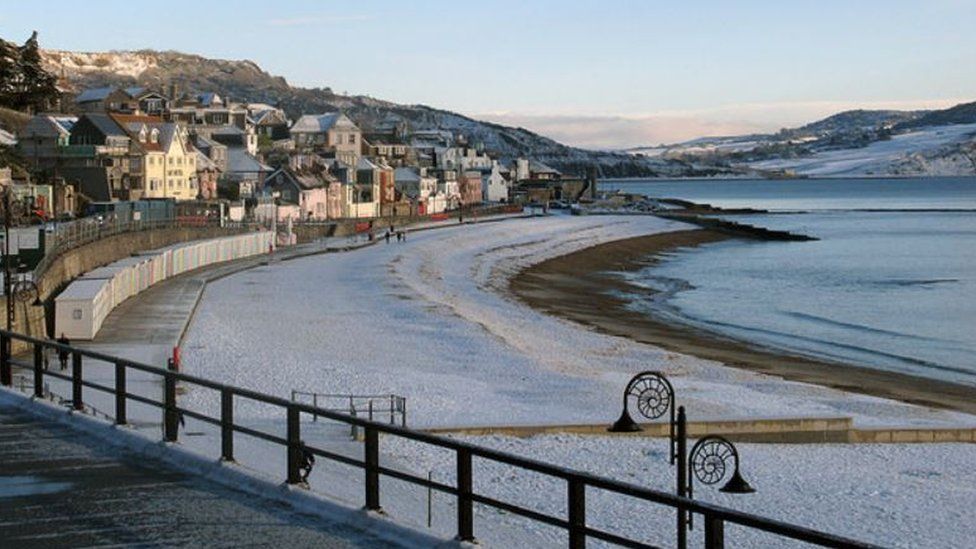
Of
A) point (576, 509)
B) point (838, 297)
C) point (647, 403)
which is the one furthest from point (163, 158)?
point (576, 509)

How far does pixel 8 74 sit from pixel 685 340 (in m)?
79.0

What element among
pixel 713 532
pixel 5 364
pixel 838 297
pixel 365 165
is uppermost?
pixel 365 165

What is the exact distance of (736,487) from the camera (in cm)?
2136

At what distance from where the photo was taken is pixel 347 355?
37125 mm

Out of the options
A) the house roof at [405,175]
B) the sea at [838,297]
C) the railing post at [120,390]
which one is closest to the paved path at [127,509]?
the railing post at [120,390]

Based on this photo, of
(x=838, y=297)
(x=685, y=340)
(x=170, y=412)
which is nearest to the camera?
(x=170, y=412)

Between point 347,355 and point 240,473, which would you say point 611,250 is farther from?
point 240,473

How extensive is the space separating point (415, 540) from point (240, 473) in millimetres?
2557

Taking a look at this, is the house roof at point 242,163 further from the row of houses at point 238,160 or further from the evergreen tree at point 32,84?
the evergreen tree at point 32,84

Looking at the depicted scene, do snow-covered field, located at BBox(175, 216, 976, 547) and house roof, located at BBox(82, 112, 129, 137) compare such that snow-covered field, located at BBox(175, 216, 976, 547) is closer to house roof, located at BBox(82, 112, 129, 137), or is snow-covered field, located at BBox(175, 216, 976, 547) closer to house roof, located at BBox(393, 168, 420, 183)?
house roof, located at BBox(82, 112, 129, 137)

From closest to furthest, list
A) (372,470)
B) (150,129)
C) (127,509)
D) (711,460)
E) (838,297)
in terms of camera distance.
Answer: (372,470) < (127,509) < (711,460) < (838,297) < (150,129)

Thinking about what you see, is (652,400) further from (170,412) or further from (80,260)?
(80,260)

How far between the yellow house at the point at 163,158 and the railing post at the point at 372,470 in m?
87.0

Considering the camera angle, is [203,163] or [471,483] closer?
[471,483]
